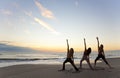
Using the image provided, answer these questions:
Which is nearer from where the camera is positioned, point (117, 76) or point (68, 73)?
point (117, 76)

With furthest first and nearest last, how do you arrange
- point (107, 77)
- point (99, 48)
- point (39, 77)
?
point (99, 48) → point (39, 77) → point (107, 77)

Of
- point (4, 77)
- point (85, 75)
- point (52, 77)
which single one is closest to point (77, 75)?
point (85, 75)

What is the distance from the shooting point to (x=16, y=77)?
1711cm

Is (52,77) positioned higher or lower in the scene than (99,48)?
lower

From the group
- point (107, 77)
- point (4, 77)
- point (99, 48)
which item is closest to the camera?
point (107, 77)

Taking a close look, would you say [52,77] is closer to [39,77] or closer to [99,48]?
[39,77]

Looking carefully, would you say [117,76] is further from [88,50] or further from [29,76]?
[29,76]

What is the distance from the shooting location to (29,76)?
679 inches

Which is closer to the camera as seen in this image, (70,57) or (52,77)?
(52,77)

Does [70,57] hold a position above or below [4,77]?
above

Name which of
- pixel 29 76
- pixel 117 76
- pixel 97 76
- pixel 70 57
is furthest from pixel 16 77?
pixel 117 76

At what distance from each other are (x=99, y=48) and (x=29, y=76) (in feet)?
17.7

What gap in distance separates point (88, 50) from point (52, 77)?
3668 mm

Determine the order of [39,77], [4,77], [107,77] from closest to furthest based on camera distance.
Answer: [107,77] → [39,77] → [4,77]
